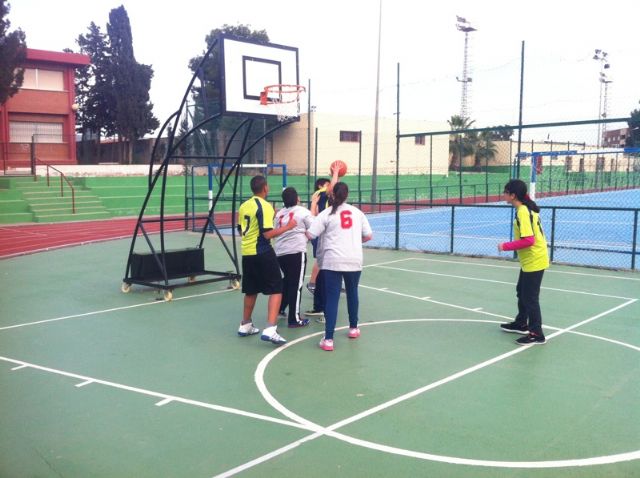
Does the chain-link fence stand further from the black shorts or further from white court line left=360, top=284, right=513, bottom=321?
the black shorts

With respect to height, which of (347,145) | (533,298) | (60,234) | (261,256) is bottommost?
(60,234)

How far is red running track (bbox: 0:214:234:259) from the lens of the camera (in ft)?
51.3

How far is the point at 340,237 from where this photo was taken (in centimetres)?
629

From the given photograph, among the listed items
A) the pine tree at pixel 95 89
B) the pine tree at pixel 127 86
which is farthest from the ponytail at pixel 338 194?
the pine tree at pixel 95 89

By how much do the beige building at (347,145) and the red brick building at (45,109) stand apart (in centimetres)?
1105

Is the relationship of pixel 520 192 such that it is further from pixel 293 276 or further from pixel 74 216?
pixel 74 216

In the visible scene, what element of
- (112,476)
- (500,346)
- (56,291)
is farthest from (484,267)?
(112,476)

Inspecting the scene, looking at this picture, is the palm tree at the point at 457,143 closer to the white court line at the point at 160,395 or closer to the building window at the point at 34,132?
the building window at the point at 34,132

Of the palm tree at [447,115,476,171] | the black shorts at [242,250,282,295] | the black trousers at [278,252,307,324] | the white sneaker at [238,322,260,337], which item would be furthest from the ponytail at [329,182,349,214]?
the palm tree at [447,115,476,171]

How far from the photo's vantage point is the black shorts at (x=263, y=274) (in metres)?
6.64

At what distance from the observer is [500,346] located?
650 cm

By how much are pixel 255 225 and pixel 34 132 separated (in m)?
27.6

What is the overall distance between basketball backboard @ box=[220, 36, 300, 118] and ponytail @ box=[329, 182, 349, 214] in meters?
3.45

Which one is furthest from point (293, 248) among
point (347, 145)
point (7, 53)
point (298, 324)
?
point (347, 145)
